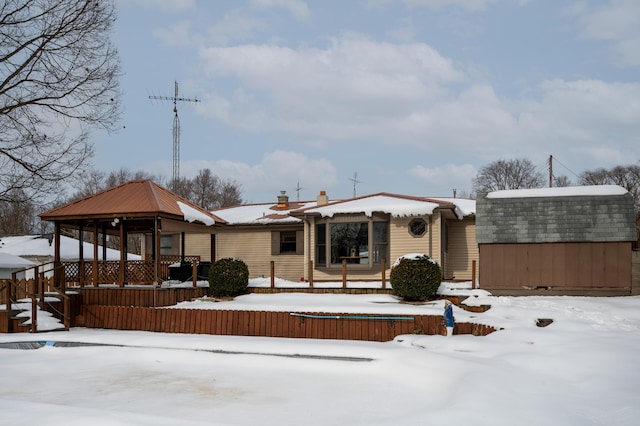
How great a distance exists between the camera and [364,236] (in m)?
24.0

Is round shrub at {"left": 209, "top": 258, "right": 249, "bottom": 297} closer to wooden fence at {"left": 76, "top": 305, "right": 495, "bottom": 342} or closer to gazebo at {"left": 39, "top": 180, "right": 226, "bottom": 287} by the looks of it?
gazebo at {"left": 39, "top": 180, "right": 226, "bottom": 287}

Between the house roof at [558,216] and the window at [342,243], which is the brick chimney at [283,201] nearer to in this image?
the window at [342,243]

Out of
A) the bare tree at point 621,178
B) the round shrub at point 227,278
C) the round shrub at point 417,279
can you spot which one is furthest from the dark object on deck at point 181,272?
the bare tree at point 621,178

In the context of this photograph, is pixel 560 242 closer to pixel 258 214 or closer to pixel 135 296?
pixel 135 296

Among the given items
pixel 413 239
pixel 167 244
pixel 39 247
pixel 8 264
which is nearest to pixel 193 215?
pixel 413 239

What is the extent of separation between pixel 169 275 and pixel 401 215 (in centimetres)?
922

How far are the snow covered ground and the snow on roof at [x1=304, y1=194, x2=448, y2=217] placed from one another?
5852mm

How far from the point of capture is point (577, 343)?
1252 cm

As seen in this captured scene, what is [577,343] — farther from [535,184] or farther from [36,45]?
[535,184]

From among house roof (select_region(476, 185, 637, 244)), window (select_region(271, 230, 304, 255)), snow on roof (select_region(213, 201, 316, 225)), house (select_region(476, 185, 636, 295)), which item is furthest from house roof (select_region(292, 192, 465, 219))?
window (select_region(271, 230, 304, 255))

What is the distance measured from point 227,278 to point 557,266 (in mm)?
10811

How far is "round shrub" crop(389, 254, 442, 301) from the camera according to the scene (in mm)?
18031

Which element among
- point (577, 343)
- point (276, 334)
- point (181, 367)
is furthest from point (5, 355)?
point (577, 343)

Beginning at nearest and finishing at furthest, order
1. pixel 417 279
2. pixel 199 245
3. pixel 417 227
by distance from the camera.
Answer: pixel 417 279 < pixel 417 227 < pixel 199 245
